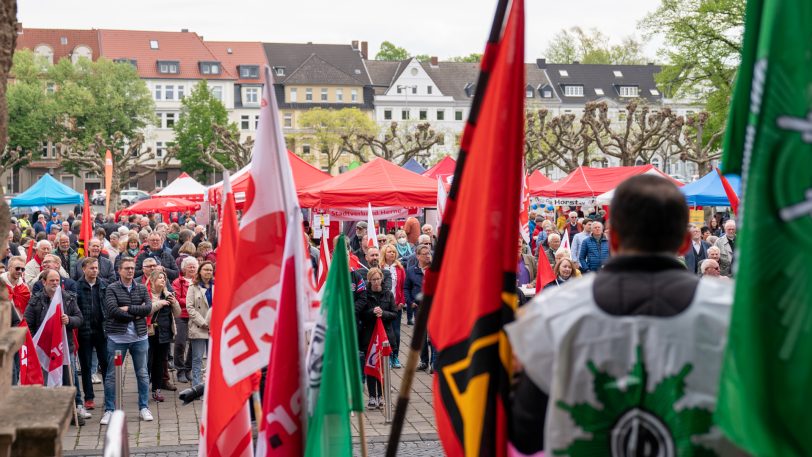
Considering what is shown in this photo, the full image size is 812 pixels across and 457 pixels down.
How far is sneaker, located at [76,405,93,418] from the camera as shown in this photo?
35.3 ft

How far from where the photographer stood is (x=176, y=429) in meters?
10.4

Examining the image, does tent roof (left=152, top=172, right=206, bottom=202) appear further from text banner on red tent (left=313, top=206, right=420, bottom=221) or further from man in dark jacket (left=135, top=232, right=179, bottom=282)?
man in dark jacket (left=135, top=232, right=179, bottom=282)

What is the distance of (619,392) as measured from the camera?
2.62m

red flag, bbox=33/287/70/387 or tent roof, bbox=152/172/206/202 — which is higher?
red flag, bbox=33/287/70/387

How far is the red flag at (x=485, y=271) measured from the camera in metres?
3.13

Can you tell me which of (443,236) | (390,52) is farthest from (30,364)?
(390,52)

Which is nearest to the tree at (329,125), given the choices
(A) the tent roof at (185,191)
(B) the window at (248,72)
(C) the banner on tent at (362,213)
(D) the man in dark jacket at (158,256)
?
(B) the window at (248,72)

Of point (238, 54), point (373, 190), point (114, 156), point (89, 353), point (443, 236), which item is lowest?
point (114, 156)

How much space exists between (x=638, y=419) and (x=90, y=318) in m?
9.43

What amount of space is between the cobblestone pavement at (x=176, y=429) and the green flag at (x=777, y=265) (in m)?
7.14

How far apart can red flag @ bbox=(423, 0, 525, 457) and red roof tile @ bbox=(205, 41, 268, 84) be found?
94.1 metres

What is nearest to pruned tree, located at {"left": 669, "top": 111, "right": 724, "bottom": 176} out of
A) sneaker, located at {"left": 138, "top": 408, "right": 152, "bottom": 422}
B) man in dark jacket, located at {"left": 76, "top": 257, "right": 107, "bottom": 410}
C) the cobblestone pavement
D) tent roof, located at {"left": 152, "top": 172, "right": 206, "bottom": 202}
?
tent roof, located at {"left": 152, "top": 172, "right": 206, "bottom": 202}

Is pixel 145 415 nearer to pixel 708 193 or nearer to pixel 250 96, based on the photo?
pixel 708 193

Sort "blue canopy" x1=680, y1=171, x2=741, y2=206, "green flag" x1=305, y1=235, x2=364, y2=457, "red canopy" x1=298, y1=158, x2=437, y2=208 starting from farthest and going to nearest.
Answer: "blue canopy" x1=680, y1=171, x2=741, y2=206 < "red canopy" x1=298, y1=158, x2=437, y2=208 < "green flag" x1=305, y1=235, x2=364, y2=457
